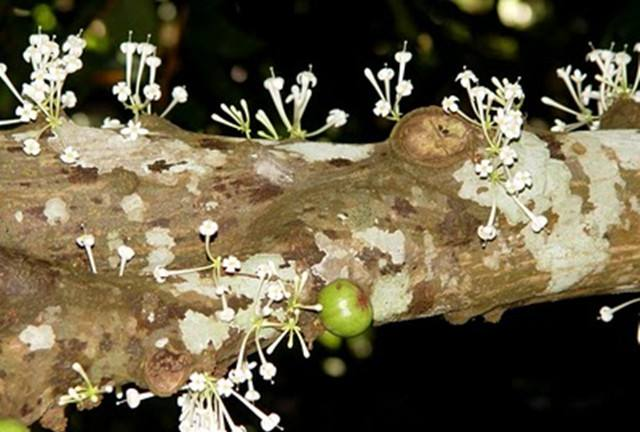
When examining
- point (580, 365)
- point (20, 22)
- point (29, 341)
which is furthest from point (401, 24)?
point (29, 341)

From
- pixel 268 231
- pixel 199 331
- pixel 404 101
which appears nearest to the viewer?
pixel 199 331

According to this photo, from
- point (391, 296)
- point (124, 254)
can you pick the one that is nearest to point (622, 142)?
point (391, 296)

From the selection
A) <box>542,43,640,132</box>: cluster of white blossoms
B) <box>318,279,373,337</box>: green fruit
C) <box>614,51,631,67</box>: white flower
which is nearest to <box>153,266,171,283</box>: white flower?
<box>318,279,373,337</box>: green fruit

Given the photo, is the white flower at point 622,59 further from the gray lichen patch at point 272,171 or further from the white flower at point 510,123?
the gray lichen patch at point 272,171

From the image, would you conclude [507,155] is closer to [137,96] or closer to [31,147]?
[137,96]

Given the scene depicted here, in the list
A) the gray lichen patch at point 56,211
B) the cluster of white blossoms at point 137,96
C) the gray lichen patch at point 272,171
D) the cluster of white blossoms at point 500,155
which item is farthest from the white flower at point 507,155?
the gray lichen patch at point 56,211
